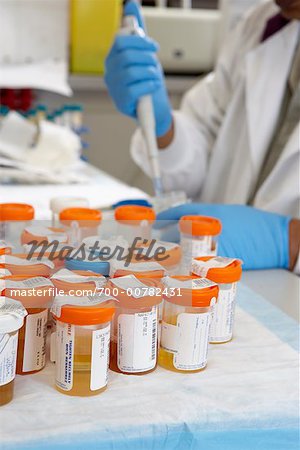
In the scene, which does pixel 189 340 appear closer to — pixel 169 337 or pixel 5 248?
pixel 169 337

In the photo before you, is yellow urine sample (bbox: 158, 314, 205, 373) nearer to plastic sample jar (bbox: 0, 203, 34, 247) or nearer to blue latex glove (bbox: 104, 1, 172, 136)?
plastic sample jar (bbox: 0, 203, 34, 247)

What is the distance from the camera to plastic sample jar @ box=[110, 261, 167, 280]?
78cm

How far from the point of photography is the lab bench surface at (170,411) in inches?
23.1

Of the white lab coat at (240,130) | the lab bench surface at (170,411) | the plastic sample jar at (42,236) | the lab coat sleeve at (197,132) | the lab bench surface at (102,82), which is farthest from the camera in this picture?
the lab bench surface at (102,82)

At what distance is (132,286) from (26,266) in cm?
15

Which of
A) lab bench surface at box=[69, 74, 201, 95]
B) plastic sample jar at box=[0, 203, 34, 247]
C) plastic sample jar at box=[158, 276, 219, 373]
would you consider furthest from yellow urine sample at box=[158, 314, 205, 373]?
lab bench surface at box=[69, 74, 201, 95]

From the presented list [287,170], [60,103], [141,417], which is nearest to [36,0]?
[60,103]

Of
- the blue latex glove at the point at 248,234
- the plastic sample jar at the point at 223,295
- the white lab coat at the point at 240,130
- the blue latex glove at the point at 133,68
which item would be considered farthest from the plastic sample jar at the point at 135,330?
the blue latex glove at the point at 133,68

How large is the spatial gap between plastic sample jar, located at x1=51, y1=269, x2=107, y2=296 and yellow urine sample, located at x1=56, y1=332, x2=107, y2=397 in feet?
0.22

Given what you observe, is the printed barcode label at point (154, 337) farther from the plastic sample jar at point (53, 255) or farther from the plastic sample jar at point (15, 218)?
the plastic sample jar at point (15, 218)

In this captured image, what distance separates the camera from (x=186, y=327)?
0.71m

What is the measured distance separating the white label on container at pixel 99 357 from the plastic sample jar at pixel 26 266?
15 cm

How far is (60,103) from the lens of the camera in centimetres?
272

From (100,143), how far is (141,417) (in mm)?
2371
